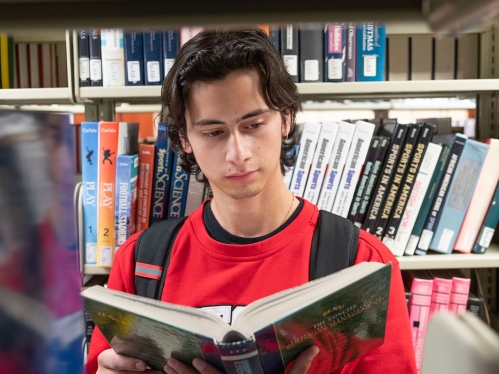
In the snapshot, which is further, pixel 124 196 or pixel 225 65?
pixel 124 196

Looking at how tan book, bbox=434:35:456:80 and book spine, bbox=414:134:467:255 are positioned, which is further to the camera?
tan book, bbox=434:35:456:80

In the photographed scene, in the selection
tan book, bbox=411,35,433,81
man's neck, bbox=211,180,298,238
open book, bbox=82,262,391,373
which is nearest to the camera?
open book, bbox=82,262,391,373

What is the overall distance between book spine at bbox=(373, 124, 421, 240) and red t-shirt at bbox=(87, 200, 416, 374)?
0.30 metres

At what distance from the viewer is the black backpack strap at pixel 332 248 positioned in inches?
37.1

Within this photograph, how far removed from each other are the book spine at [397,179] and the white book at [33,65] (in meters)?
1.11

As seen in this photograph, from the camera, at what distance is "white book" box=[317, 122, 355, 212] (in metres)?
1.27

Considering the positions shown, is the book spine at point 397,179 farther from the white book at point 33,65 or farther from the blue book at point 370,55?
the white book at point 33,65

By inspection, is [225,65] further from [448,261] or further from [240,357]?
[448,261]

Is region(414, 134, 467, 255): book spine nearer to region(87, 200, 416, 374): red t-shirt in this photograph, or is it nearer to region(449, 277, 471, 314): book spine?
region(449, 277, 471, 314): book spine

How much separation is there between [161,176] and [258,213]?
38 centimetres

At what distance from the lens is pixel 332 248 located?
3.14 feet

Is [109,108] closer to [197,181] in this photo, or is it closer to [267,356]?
[197,181]

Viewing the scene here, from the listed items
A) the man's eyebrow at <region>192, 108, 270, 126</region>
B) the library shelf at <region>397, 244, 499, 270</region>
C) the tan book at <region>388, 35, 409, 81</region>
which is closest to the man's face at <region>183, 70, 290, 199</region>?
the man's eyebrow at <region>192, 108, 270, 126</region>

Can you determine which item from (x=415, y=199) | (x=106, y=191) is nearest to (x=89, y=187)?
(x=106, y=191)
